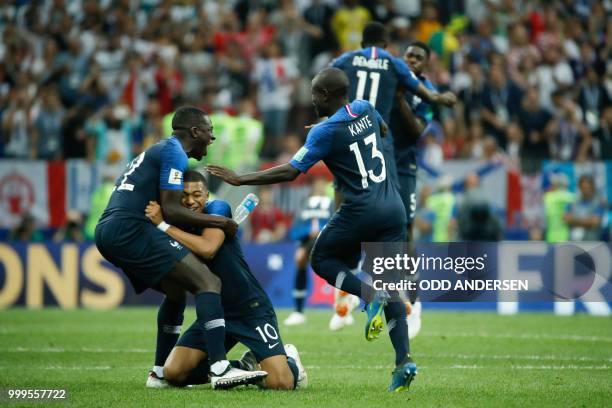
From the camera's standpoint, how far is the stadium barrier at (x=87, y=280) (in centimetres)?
1831

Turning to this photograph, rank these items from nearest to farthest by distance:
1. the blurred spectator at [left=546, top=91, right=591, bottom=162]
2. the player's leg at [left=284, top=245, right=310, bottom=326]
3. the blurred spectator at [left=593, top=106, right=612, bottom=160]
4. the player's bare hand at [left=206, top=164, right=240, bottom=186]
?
the player's bare hand at [left=206, top=164, right=240, bottom=186] → the player's leg at [left=284, top=245, right=310, bottom=326] → the blurred spectator at [left=593, top=106, right=612, bottom=160] → the blurred spectator at [left=546, top=91, right=591, bottom=162]

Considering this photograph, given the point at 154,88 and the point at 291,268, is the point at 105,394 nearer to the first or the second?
the point at 291,268

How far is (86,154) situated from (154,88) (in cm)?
203

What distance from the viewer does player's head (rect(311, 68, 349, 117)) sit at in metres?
8.78

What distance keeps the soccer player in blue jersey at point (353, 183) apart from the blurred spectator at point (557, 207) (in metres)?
10.4

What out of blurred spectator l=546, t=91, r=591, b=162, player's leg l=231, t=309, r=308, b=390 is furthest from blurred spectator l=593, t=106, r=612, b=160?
player's leg l=231, t=309, r=308, b=390

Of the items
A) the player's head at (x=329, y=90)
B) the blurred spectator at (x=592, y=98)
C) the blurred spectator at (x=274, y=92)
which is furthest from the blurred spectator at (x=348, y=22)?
the player's head at (x=329, y=90)

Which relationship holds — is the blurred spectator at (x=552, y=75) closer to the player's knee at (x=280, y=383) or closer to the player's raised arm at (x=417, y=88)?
the player's raised arm at (x=417, y=88)

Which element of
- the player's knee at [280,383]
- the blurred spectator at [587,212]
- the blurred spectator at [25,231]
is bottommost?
the player's knee at [280,383]

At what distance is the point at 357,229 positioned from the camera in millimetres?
8805

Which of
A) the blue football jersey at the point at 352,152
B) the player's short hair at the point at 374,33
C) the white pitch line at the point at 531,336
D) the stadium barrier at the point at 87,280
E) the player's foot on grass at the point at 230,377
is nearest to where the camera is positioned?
the player's foot on grass at the point at 230,377

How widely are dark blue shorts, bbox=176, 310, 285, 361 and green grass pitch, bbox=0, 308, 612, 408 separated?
36cm

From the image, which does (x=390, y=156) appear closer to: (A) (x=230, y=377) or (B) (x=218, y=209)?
(B) (x=218, y=209)

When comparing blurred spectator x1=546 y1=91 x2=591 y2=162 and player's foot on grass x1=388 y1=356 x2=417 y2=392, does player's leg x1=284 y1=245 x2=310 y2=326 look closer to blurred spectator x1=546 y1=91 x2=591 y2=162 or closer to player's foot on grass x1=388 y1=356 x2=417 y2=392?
blurred spectator x1=546 y1=91 x2=591 y2=162
